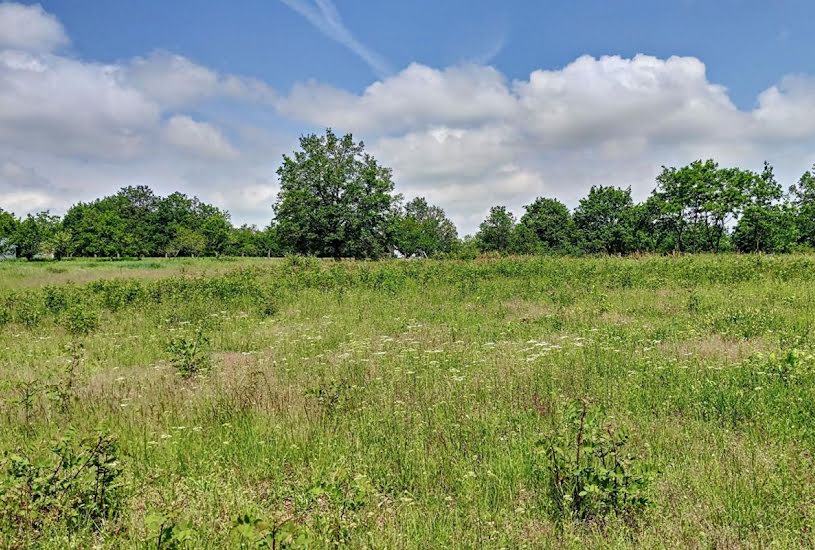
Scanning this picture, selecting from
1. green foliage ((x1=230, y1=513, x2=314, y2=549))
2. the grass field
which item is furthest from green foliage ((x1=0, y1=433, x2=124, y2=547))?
green foliage ((x1=230, y1=513, x2=314, y2=549))

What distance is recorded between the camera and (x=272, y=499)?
3.90 m

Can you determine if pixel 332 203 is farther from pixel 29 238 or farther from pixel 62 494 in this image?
pixel 29 238

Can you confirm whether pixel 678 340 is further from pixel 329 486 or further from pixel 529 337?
pixel 329 486

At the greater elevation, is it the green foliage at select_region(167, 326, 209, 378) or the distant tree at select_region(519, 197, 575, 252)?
the distant tree at select_region(519, 197, 575, 252)

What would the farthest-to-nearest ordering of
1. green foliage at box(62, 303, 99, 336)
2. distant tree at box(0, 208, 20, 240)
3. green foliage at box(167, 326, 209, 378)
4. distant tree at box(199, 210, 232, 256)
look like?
distant tree at box(199, 210, 232, 256), distant tree at box(0, 208, 20, 240), green foliage at box(62, 303, 99, 336), green foliage at box(167, 326, 209, 378)

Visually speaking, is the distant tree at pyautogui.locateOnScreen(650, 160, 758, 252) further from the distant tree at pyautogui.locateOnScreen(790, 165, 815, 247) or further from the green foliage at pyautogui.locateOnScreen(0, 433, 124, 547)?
the green foliage at pyautogui.locateOnScreen(0, 433, 124, 547)

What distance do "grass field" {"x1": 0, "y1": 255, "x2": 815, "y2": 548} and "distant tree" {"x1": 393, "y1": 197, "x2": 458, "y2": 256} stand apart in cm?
7994

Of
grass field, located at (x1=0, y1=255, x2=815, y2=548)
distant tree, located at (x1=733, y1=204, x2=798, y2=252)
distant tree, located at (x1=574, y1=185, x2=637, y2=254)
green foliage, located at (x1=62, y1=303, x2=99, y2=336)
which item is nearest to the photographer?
grass field, located at (x1=0, y1=255, x2=815, y2=548)

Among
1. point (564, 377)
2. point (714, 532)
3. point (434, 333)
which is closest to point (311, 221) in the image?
point (434, 333)

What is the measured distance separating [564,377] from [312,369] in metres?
3.96

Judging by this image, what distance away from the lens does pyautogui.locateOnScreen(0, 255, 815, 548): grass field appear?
3324mm

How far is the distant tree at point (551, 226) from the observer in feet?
273

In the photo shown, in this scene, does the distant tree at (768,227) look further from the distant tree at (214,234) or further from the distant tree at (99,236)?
the distant tree at (99,236)

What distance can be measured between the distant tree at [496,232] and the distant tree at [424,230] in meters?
8.46
